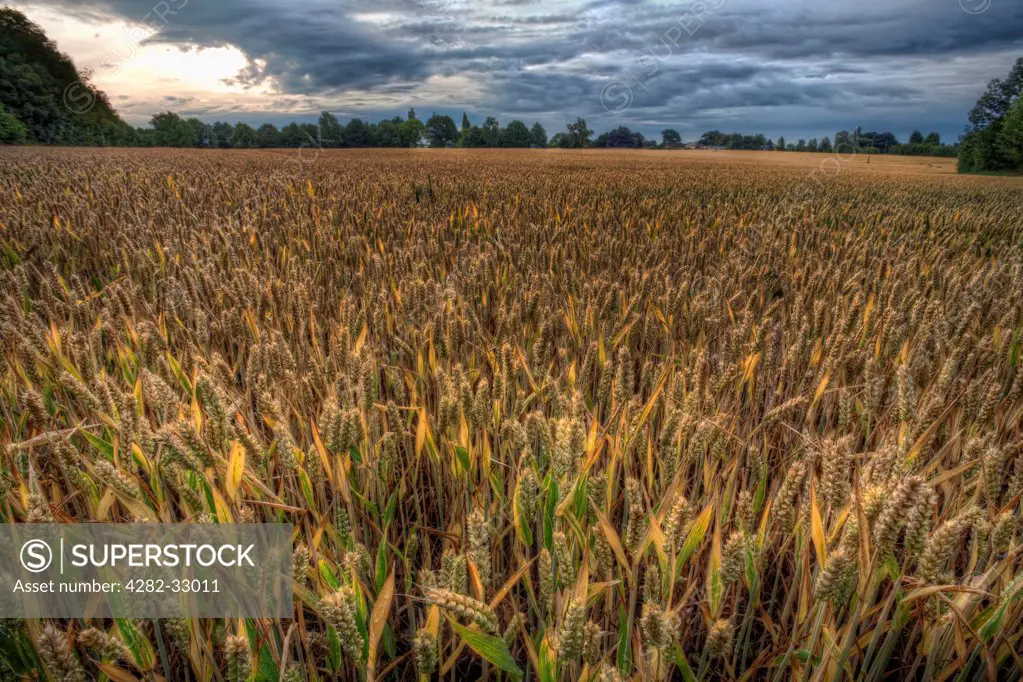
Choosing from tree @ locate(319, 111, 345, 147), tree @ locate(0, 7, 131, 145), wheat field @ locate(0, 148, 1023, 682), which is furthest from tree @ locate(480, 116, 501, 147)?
wheat field @ locate(0, 148, 1023, 682)

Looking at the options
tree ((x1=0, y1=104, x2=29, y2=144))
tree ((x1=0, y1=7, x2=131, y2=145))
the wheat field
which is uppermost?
tree ((x1=0, y1=7, x2=131, y2=145))

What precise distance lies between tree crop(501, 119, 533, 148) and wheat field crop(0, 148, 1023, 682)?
88.6m

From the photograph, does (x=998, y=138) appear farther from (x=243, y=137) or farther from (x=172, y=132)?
(x=172, y=132)

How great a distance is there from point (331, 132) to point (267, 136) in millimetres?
11692

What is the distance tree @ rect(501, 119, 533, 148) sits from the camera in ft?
286

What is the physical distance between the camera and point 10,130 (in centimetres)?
4484

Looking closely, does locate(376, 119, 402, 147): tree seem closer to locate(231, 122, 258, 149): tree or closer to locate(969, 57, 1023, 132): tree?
locate(231, 122, 258, 149): tree

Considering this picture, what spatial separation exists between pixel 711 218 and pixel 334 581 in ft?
21.0

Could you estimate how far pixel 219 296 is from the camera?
2691mm

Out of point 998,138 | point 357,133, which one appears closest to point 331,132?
point 357,133

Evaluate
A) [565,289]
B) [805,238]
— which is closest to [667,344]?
[565,289]

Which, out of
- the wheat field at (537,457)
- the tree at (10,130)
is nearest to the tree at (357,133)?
the tree at (10,130)

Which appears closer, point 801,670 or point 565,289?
point 801,670

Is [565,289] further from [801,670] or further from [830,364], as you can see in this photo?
[801,670]
